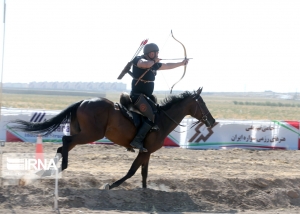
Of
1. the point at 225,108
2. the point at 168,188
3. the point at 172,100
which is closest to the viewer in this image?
the point at 172,100

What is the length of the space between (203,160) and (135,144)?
19.0 feet

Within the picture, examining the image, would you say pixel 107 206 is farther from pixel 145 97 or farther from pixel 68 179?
pixel 145 97

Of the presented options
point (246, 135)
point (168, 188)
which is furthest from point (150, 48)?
point (246, 135)

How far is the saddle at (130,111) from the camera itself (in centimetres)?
1016

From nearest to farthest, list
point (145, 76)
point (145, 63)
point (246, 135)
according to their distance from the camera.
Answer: point (145, 63)
point (145, 76)
point (246, 135)

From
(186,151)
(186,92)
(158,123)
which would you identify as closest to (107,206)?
(158,123)

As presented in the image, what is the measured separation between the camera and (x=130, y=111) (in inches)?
404

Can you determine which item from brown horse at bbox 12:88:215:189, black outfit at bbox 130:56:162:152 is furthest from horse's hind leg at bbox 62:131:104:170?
black outfit at bbox 130:56:162:152

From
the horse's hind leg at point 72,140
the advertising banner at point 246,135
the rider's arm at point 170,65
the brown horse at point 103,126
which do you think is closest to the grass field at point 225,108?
the advertising banner at point 246,135

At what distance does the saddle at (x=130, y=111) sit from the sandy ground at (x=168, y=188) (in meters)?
1.30

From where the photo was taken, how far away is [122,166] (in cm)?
1359

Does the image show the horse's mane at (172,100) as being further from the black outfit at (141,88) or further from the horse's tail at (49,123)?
the horse's tail at (49,123)

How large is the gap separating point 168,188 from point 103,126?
215 cm

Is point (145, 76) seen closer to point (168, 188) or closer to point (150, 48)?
point (150, 48)
